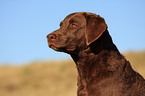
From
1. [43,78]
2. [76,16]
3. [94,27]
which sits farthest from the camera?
[43,78]

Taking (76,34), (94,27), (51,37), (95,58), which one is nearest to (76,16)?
(76,34)

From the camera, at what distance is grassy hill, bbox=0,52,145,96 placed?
16.1 meters

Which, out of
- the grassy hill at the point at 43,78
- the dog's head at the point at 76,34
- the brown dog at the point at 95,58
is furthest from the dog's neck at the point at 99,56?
the grassy hill at the point at 43,78

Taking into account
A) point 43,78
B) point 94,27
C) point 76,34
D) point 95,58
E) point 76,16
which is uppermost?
point 76,16

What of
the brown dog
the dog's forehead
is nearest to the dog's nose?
the brown dog

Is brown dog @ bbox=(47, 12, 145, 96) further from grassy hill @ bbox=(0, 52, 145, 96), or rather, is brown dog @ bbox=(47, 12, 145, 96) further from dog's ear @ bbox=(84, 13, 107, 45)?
grassy hill @ bbox=(0, 52, 145, 96)

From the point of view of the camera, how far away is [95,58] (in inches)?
195

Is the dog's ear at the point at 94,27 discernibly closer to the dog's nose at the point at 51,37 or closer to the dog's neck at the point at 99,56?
the dog's neck at the point at 99,56

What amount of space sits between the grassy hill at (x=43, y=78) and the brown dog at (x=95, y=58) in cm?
970

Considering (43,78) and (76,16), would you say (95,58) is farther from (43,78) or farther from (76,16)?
(43,78)

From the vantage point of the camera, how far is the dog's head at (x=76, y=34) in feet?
16.0

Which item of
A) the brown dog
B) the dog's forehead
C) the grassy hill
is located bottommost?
the grassy hill

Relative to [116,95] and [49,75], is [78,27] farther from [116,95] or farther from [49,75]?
[49,75]

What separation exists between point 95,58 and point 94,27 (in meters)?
0.59
